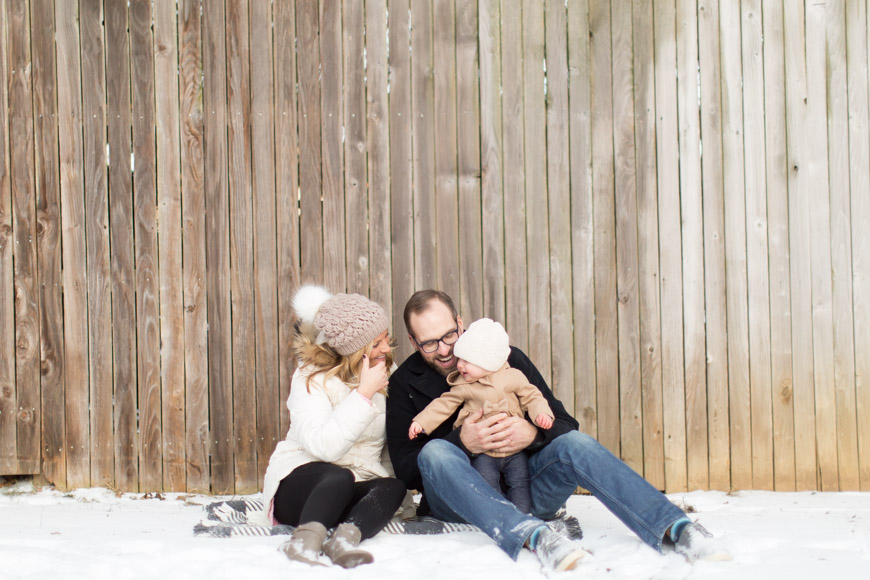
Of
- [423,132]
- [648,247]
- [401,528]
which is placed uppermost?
[423,132]

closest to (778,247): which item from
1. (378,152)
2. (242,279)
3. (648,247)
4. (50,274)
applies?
(648,247)

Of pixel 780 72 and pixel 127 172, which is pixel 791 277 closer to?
pixel 780 72

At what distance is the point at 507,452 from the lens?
287cm

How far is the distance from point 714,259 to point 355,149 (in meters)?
1.85

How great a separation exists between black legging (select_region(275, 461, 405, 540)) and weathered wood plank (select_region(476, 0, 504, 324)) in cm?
113

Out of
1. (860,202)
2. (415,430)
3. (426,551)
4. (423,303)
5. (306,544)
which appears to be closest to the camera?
(306,544)

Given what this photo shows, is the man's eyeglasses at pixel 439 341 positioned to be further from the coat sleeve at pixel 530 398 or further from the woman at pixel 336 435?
the coat sleeve at pixel 530 398

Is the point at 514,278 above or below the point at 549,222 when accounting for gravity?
below

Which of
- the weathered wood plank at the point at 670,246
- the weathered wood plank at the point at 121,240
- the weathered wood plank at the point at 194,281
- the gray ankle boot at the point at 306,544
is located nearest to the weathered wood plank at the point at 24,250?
the weathered wood plank at the point at 121,240

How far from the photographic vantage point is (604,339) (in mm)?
3658

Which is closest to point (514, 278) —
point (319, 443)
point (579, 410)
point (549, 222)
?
point (549, 222)

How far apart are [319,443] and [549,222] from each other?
160cm

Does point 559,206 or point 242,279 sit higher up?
point 559,206

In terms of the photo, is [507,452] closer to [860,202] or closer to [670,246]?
[670,246]
